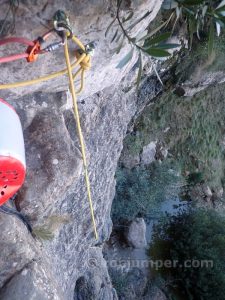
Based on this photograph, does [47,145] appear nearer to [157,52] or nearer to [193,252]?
[157,52]

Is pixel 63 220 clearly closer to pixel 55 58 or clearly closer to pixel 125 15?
pixel 55 58

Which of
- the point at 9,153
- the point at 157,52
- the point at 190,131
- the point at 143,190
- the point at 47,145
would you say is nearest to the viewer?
the point at 9,153

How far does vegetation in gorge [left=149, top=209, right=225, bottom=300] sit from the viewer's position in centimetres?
523

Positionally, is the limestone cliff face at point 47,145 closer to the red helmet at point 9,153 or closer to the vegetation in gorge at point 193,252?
the red helmet at point 9,153

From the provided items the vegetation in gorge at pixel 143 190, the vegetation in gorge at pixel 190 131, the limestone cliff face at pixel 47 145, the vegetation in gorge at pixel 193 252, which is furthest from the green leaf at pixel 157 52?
the vegetation in gorge at pixel 193 252

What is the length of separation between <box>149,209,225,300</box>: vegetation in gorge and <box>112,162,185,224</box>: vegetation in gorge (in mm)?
430

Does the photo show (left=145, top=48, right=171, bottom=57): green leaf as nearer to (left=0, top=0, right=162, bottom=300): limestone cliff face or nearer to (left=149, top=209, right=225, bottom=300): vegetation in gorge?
(left=0, top=0, right=162, bottom=300): limestone cliff face

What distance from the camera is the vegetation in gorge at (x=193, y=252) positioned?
5.23m

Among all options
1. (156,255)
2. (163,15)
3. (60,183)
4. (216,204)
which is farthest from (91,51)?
(216,204)

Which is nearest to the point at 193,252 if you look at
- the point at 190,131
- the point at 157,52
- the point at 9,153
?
the point at 190,131

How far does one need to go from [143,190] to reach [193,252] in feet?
3.95

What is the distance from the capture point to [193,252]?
215 inches

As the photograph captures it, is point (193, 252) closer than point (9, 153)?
No

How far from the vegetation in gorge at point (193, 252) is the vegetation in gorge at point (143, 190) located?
43 centimetres
